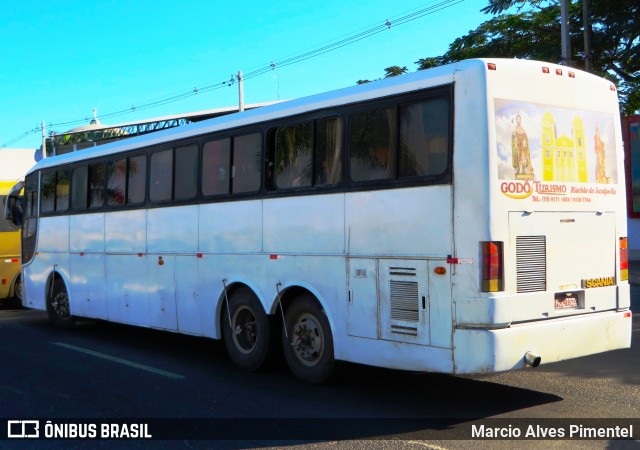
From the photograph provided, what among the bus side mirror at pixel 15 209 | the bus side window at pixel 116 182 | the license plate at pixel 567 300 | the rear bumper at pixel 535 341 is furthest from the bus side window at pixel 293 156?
the bus side mirror at pixel 15 209

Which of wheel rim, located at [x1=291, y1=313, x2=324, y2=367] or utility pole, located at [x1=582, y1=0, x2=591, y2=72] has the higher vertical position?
A: utility pole, located at [x1=582, y1=0, x2=591, y2=72]

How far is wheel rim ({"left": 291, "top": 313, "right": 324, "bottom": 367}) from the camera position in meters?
8.16

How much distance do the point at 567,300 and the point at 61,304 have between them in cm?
960

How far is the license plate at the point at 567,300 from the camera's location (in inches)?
276

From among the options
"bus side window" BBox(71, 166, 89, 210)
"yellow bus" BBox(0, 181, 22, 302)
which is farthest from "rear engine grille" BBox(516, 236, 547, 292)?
"yellow bus" BBox(0, 181, 22, 302)

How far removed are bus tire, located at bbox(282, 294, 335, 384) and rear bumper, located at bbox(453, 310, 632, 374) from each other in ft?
5.99

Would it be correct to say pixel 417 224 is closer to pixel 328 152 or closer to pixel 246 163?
pixel 328 152

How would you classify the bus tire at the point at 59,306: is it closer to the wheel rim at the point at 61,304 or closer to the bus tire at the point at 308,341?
the wheel rim at the point at 61,304

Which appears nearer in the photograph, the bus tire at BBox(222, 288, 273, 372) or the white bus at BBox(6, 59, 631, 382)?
the white bus at BBox(6, 59, 631, 382)

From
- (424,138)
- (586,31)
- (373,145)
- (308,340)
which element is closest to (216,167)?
(308,340)

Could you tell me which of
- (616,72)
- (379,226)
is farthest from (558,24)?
(379,226)

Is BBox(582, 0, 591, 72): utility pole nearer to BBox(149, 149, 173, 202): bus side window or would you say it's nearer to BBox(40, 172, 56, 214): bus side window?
BBox(149, 149, 173, 202): bus side window

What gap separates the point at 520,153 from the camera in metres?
6.79

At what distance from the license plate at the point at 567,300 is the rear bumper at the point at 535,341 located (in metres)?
0.12
